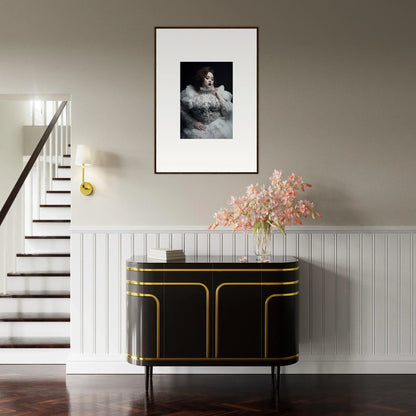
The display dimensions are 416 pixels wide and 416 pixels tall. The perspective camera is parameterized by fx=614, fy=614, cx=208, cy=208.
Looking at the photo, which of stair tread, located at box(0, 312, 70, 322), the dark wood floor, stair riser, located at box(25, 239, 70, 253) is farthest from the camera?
stair riser, located at box(25, 239, 70, 253)

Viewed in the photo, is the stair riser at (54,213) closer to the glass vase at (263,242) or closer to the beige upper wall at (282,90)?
the beige upper wall at (282,90)

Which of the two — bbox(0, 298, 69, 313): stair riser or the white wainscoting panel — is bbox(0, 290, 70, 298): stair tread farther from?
the white wainscoting panel

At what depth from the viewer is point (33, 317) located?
5.26m

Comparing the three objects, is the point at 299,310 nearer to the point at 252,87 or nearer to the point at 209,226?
the point at 209,226

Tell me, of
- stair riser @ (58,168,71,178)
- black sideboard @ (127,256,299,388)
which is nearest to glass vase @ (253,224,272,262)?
black sideboard @ (127,256,299,388)

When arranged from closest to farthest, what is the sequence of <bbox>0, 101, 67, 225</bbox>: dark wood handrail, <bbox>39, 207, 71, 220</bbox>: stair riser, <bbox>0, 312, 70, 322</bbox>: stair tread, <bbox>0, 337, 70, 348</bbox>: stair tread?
<bbox>0, 337, 70, 348</bbox>: stair tread < <bbox>0, 312, 70, 322</bbox>: stair tread < <bbox>0, 101, 67, 225</bbox>: dark wood handrail < <bbox>39, 207, 71, 220</bbox>: stair riser

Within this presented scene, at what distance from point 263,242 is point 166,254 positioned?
0.74 metres

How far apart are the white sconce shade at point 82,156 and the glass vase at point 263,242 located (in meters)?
1.42

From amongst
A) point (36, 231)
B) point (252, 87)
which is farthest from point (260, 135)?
point (36, 231)

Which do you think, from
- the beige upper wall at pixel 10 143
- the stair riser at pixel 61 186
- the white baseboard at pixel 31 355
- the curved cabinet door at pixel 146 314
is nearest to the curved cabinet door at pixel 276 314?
the curved cabinet door at pixel 146 314

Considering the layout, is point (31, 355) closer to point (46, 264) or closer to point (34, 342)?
point (34, 342)

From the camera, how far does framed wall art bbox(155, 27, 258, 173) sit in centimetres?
492

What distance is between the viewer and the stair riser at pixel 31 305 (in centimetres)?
541

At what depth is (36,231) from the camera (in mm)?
6418
